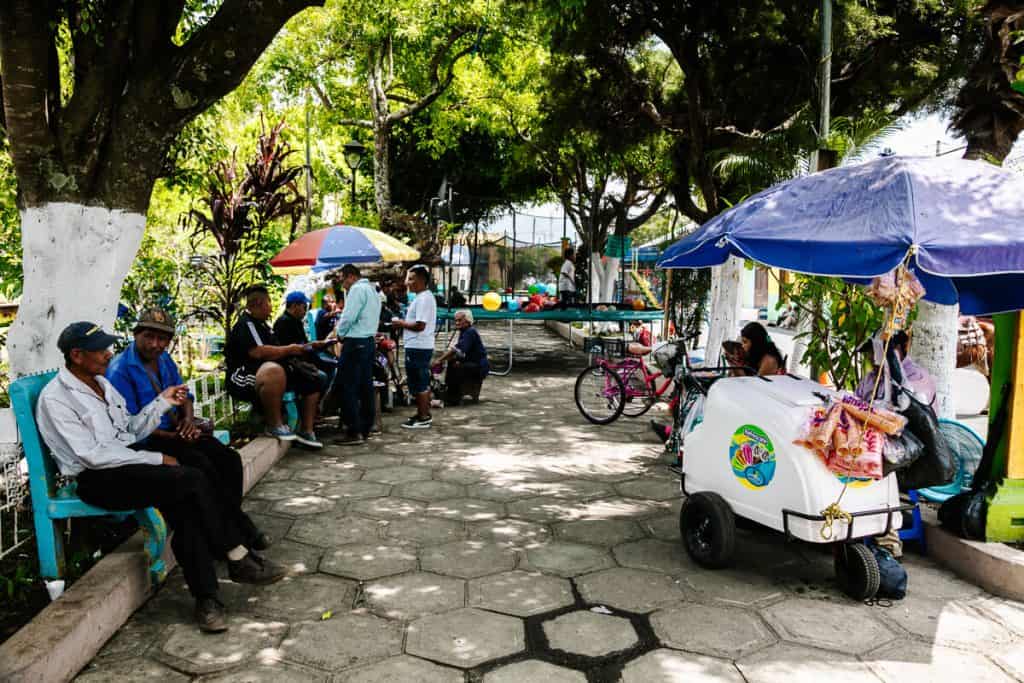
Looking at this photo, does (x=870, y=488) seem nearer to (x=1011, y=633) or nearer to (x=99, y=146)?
(x=1011, y=633)

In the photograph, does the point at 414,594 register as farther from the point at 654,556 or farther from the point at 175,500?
the point at 654,556

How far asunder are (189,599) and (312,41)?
1499cm

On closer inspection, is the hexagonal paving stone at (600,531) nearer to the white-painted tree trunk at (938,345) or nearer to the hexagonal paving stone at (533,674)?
the hexagonal paving stone at (533,674)

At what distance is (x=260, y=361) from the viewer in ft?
20.5

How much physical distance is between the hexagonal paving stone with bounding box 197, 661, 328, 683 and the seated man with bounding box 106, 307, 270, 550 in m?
1.11

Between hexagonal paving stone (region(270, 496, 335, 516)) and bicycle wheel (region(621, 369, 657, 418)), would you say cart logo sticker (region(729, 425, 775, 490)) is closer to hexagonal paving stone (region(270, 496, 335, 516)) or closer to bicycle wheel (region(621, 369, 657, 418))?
hexagonal paving stone (region(270, 496, 335, 516))

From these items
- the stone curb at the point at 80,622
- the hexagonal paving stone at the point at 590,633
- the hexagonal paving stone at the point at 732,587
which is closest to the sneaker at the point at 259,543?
the stone curb at the point at 80,622

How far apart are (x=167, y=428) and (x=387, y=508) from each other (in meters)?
1.63

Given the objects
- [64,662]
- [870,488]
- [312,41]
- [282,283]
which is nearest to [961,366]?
[870,488]

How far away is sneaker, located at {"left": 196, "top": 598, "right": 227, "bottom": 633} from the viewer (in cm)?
339

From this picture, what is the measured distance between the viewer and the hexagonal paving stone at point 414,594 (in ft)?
12.0

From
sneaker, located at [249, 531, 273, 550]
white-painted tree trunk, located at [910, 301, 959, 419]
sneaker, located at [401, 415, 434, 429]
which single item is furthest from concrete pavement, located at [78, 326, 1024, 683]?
sneaker, located at [401, 415, 434, 429]

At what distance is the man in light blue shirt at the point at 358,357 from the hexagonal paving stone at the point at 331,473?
32.7 inches

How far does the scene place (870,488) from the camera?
3854 mm
